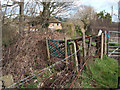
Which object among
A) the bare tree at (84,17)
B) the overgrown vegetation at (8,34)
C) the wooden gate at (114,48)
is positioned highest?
the bare tree at (84,17)

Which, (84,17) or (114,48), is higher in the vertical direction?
(84,17)

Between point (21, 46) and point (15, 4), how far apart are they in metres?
1.68

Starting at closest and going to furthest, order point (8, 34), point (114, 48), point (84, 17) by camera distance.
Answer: point (8, 34), point (114, 48), point (84, 17)

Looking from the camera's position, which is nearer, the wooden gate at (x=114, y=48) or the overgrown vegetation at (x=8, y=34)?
the overgrown vegetation at (x=8, y=34)

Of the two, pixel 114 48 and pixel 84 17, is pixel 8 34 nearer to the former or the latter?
pixel 114 48

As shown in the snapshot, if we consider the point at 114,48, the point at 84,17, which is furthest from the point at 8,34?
the point at 84,17

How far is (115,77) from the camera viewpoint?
459 centimetres

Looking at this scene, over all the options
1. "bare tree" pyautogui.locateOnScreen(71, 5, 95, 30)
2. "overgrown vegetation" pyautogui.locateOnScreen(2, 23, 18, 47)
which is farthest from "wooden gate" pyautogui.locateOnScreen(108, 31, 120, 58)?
"bare tree" pyautogui.locateOnScreen(71, 5, 95, 30)

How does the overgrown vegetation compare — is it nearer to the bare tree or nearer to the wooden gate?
the wooden gate

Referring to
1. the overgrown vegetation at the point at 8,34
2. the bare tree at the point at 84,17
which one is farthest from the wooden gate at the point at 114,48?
the bare tree at the point at 84,17

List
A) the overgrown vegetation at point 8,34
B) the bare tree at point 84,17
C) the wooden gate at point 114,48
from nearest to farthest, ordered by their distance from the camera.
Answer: the overgrown vegetation at point 8,34 < the wooden gate at point 114,48 < the bare tree at point 84,17

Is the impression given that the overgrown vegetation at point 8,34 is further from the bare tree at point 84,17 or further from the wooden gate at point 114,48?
the bare tree at point 84,17

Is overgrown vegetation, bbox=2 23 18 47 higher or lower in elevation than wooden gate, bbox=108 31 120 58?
higher

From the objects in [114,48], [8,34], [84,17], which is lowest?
[114,48]
